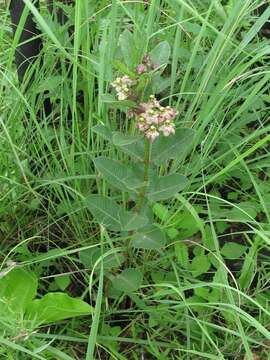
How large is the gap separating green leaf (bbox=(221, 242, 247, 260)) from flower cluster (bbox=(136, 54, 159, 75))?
49 cm

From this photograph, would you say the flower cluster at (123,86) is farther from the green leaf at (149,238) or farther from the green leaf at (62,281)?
the green leaf at (62,281)

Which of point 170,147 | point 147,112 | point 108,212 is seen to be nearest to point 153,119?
point 147,112

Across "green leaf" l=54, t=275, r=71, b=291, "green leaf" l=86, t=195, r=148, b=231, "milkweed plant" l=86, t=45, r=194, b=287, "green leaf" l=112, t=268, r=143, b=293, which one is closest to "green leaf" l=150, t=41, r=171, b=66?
"milkweed plant" l=86, t=45, r=194, b=287

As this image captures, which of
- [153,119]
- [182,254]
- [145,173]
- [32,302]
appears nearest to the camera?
[153,119]

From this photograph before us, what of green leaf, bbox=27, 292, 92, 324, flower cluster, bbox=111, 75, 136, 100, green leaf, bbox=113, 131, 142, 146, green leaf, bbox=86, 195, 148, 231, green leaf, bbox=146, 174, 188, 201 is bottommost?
green leaf, bbox=27, 292, 92, 324

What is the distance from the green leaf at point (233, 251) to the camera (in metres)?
1.24

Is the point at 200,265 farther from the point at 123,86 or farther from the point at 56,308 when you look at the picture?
the point at 123,86

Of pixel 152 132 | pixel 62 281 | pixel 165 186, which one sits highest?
pixel 152 132

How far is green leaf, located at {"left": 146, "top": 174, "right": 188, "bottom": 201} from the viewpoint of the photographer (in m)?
1.00

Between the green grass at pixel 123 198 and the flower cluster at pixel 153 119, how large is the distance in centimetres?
20

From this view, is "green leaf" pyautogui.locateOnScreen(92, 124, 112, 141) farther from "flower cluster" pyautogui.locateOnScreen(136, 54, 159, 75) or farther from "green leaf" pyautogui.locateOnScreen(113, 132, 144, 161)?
"flower cluster" pyautogui.locateOnScreen(136, 54, 159, 75)

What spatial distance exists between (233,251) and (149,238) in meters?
0.28

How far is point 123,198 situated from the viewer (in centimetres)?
115

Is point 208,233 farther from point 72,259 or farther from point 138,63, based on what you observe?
point 138,63
